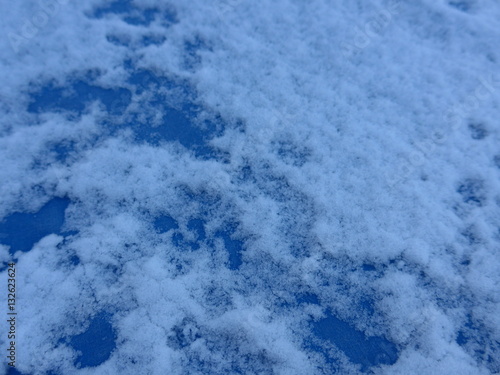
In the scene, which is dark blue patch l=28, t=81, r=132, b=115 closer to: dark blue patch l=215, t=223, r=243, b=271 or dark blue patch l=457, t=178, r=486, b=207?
dark blue patch l=215, t=223, r=243, b=271

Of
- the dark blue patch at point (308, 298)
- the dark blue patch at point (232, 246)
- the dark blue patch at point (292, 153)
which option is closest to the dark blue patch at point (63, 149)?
the dark blue patch at point (232, 246)

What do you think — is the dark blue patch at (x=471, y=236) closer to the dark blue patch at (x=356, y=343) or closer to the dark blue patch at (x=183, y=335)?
the dark blue patch at (x=356, y=343)

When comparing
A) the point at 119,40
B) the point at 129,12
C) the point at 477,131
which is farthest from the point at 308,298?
→ the point at 129,12

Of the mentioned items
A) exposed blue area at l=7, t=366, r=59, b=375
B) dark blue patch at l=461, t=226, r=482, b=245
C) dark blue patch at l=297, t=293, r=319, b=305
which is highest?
Result: dark blue patch at l=461, t=226, r=482, b=245

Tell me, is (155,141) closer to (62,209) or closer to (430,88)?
(62,209)

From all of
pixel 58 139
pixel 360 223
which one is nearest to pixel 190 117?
pixel 58 139

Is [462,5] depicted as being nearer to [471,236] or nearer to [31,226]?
[471,236]

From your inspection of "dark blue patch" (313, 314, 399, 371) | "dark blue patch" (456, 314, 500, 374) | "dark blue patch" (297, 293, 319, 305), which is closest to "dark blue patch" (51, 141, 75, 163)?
"dark blue patch" (297, 293, 319, 305)
